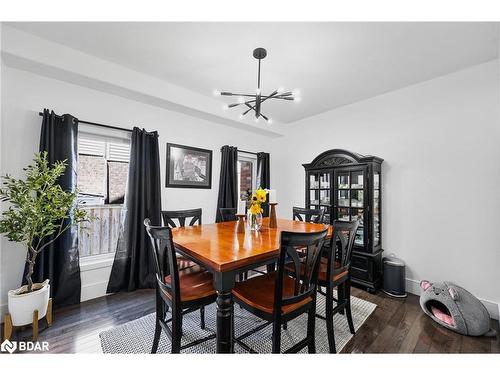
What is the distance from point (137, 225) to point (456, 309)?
339 cm

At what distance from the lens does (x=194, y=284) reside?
1544 mm

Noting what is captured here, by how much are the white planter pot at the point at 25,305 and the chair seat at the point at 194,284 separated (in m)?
1.19

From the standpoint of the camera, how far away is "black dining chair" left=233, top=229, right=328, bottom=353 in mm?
1239

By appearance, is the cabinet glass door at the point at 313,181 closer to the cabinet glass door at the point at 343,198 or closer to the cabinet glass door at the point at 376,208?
the cabinet glass door at the point at 343,198

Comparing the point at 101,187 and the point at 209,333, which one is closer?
the point at 209,333

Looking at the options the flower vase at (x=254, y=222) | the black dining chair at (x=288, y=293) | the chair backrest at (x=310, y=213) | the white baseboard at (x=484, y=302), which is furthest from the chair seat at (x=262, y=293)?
the white baseboard at (x=484, y=302)

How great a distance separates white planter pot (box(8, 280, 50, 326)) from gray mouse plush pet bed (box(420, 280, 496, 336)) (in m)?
3.59

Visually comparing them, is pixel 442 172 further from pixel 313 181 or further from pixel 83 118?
pixel 83 118

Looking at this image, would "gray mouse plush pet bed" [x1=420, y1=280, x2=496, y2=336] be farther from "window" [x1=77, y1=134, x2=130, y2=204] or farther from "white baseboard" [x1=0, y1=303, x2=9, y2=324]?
"white baseboard" [x1=0, y1=303, x2=9, y2=324]

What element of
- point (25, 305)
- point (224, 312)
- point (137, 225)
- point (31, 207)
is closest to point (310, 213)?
point (224, 312)

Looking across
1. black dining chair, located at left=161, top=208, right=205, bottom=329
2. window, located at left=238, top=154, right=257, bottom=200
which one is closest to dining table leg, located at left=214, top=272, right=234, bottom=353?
black dining chair, located at left=161, top=208, right=205, bottom=329

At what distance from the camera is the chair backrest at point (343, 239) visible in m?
1.50

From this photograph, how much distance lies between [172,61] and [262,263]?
7.50ft
